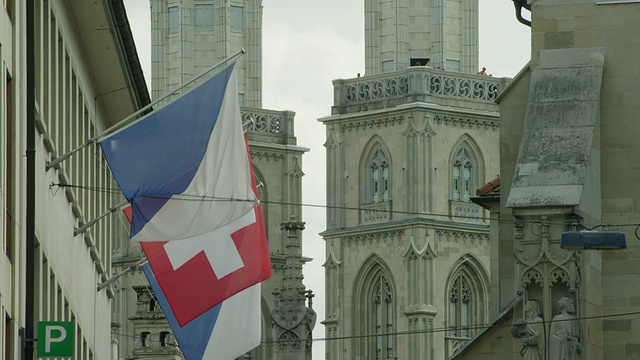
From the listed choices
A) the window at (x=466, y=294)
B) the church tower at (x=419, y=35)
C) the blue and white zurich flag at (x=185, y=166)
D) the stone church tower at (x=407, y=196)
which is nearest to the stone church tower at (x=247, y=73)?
the stone church tower at (x=407, y=196)

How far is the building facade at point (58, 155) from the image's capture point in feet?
112

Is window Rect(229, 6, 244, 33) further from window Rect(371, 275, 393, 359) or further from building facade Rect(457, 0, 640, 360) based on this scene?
building facade Rect(457, 0, 640, 360)

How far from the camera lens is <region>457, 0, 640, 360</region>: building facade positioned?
121ft

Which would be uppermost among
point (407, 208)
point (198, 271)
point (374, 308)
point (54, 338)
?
point (407, 208)

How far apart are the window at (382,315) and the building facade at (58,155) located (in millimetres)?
67389

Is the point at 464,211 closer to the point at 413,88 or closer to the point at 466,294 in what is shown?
the point at 466,294

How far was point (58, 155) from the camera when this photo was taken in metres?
41.2

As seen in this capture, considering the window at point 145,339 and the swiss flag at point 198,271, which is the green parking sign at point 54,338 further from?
the window at point 145,339

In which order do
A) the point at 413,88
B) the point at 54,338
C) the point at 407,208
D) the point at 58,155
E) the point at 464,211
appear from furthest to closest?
1. the point at 464,211
2. the point at 413,88
3. the point at 407,208
4. the point at 58,155
5. the point at 54,338

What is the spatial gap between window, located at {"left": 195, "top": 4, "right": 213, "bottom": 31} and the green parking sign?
92.5 m

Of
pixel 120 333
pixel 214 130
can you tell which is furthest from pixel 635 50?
pixel 120 333

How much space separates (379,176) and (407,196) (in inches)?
73.2

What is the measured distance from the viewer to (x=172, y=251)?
37.8m

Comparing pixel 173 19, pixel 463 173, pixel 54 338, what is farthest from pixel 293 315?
pixel 173 19
